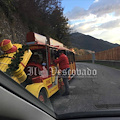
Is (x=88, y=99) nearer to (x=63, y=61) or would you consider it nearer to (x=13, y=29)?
(x=63, y=61)

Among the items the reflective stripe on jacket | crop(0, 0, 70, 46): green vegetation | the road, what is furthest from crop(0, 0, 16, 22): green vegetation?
the road

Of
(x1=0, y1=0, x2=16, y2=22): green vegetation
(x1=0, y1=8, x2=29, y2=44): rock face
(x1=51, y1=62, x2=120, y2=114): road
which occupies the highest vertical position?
(x1=0, y1=0, x2=16, y2=22): green vegetation

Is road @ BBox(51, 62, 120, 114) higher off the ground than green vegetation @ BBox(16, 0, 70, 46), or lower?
lower

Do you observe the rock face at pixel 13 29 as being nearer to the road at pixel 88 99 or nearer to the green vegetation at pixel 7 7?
the green vegetation at pixel 7 7

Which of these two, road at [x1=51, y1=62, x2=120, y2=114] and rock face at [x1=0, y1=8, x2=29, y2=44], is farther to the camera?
rock face at [x1=0, y1=8, x2=29, y2=44]

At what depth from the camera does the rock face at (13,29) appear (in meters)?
Result: 12.0

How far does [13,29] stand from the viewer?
46.2 ft

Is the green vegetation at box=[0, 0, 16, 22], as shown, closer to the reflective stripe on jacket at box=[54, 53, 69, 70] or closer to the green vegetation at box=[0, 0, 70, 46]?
the green vegetation at box=[0, 0, 70, 46]

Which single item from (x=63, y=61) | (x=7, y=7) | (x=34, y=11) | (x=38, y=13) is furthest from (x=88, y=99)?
(x=38, y=13)

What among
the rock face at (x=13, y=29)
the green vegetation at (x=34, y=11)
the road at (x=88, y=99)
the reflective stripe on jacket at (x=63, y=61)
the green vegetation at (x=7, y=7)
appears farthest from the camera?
the green vegetation at (x=34, y=11)

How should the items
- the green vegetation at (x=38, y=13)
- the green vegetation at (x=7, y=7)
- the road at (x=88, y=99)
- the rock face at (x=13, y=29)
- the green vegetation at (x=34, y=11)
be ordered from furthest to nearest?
the green vegetation at (x=38, y=13), the green vegetation at (x=34, y=11), the green vegetation at (x=7, y=7), the rock face at (x=13, y=29), the road at (x=88, y=99)

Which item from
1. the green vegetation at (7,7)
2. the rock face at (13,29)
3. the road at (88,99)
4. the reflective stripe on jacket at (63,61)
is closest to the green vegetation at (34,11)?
the green vegetation at (7,7)

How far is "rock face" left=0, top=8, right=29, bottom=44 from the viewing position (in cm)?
1198

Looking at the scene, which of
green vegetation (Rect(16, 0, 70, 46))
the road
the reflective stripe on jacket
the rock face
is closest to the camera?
the road
